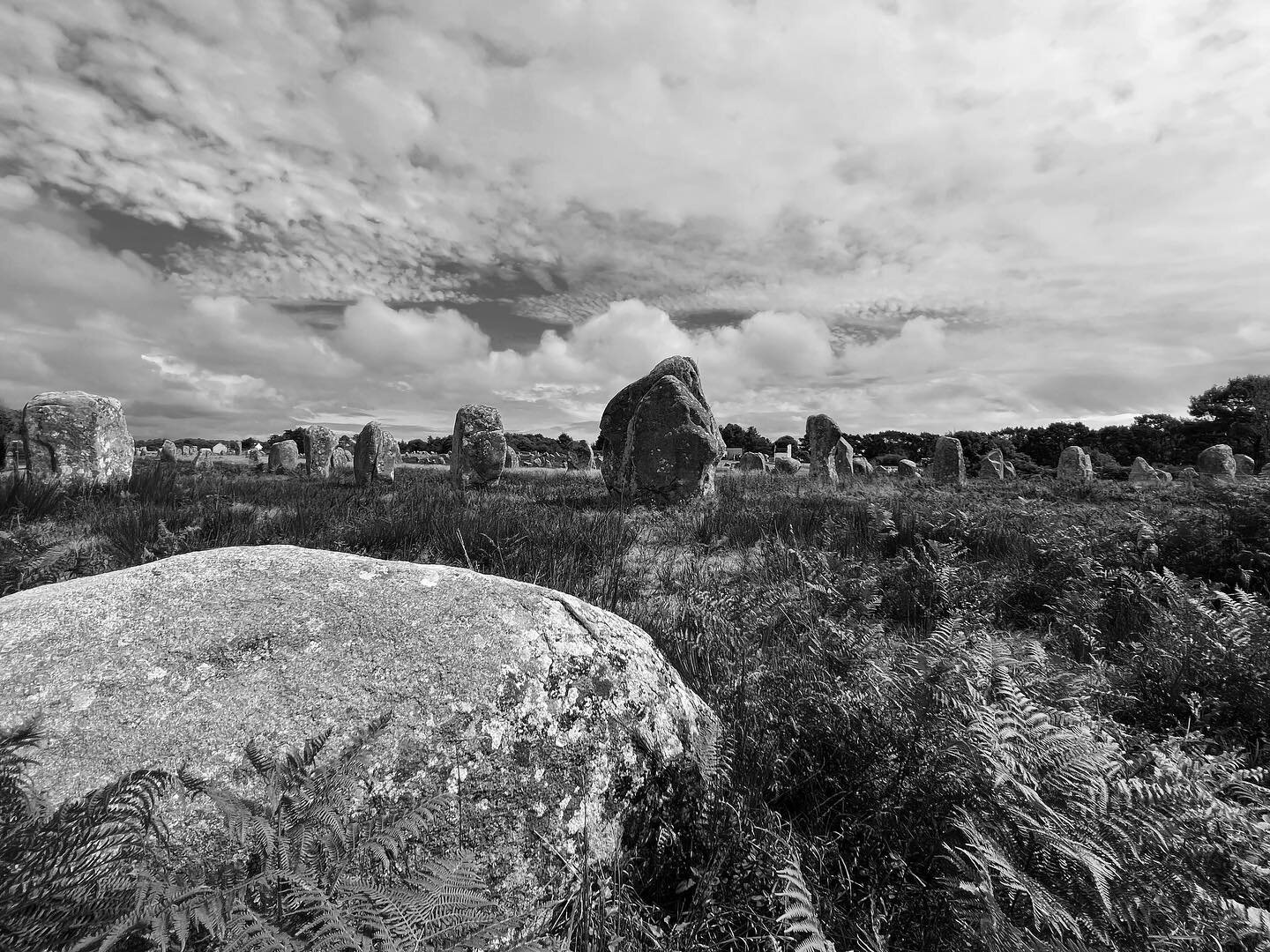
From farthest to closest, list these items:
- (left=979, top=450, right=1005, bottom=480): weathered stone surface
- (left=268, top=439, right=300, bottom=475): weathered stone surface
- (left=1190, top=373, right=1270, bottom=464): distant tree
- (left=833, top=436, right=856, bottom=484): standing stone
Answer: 1. (left=1190, top=373, right=1270, bottom=464): distant tree
2. (left=268, top=439, right=300, bottom=475): weathered stone surface
3. (left=979, top=450, right=1005, bottom=480): weathered stone surface
4. (left=833, top=436, right=856, bottom=484): standing stone

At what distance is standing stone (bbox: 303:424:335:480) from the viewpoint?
2291cm

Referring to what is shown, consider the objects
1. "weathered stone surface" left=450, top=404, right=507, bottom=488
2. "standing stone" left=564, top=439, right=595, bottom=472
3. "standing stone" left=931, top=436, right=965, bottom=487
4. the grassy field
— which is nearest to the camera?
the grassy field

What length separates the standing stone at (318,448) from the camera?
22.9 meters

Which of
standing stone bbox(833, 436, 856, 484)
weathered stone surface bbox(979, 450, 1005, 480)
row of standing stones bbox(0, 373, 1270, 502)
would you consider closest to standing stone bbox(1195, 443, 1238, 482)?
weathered stone surface bbox(979, 450, 1005, 480)

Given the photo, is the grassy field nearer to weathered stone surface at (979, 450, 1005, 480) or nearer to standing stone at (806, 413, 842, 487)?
standing stone at (806, 413, 842, 487)

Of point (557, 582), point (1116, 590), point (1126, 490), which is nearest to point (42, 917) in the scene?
point (557, 582)

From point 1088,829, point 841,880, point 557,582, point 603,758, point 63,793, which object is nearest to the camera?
point 63,793

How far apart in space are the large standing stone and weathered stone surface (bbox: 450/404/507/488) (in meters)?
6.58

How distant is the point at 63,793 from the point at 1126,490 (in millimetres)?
20608

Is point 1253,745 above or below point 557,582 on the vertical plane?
below

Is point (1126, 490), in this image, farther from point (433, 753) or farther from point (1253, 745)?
point (433, 753)

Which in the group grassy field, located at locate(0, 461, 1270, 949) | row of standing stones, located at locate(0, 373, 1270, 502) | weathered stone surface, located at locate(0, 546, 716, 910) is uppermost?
row of standing stones, located at locate(0, 373, 1270, 502)

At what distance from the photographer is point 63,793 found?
4.63 feet

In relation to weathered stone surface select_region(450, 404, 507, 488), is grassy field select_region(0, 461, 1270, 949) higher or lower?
lower
